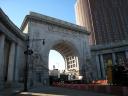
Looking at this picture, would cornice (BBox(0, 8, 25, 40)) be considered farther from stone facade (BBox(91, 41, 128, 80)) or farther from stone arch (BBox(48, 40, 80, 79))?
stone facade (BBox(91, 41, 128, 80))

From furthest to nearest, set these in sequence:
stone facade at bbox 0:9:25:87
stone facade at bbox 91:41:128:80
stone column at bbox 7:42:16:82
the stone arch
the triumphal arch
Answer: stone facade at bbox 91:41:128:80, the stone arch, the triumphal arch, stone column at bbox 7:42:16:82, stone facade at bbox 0:9:25:87

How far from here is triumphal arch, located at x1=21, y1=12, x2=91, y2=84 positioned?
39.6 meters

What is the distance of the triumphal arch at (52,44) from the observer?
130 ft

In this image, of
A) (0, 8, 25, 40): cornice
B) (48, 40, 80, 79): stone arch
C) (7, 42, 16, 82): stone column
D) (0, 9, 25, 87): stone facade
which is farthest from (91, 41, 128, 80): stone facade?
(7, 42, 16, 82): stone column

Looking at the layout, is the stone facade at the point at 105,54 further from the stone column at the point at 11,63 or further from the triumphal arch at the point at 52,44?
the stone column at the point at 11,63

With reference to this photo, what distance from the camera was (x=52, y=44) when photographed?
1757 inches

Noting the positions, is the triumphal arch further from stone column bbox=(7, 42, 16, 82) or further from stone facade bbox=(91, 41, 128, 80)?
stone facade bbox=(91, 41, 128, 80)

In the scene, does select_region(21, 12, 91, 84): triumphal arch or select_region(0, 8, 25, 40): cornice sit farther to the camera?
select_region(21, 12, 91, 84): triumphal arch

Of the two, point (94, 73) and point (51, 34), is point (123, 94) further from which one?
point (94, 73)

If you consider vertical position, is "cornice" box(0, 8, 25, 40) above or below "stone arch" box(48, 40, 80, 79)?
above

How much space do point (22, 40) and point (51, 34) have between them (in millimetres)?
9570

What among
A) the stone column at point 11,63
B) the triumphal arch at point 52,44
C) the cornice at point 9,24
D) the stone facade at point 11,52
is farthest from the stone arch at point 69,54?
the stone column at point 11,63

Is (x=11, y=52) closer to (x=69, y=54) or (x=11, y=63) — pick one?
(x=11, y=63)

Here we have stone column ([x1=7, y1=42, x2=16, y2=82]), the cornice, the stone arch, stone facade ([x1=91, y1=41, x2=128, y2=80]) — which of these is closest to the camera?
the cornice
